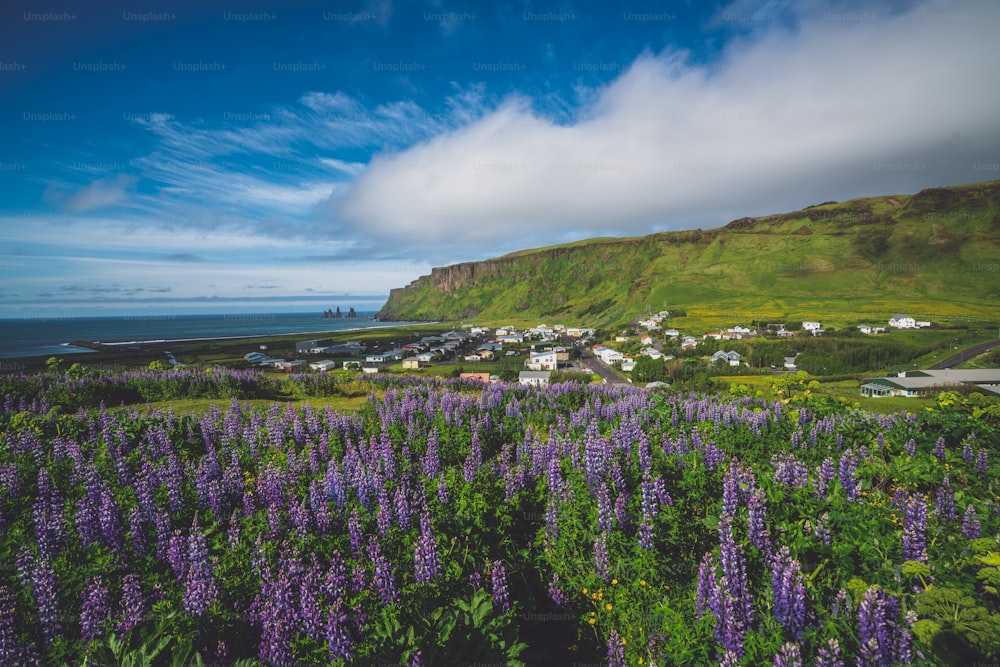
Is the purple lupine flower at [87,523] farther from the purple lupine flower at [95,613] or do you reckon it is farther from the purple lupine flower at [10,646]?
the purple lupine flower at [95,613]

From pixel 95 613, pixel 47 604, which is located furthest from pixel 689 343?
pixel 47 604

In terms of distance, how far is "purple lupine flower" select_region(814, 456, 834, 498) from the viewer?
7.11m

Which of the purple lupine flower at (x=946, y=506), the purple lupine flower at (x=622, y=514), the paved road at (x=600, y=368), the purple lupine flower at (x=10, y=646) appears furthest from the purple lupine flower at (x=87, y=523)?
the paved road at (x=600, y=368)

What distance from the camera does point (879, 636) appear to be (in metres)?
4.03

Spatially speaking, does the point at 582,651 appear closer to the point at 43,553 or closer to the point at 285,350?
the point at 43,553

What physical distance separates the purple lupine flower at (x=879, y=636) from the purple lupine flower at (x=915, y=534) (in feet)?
4.47

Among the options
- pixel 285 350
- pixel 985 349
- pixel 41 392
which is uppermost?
pixel 41 392

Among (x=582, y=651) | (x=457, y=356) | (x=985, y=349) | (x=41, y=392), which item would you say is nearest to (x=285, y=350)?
(x=457, y=356)

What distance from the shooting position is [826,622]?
4461 mm

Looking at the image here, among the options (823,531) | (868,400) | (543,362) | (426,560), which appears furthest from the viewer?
(543,362)

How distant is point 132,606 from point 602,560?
228 inches

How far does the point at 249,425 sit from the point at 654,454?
10837 mm

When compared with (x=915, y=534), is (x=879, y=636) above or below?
below

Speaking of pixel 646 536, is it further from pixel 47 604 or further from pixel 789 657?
pixel 47 604
